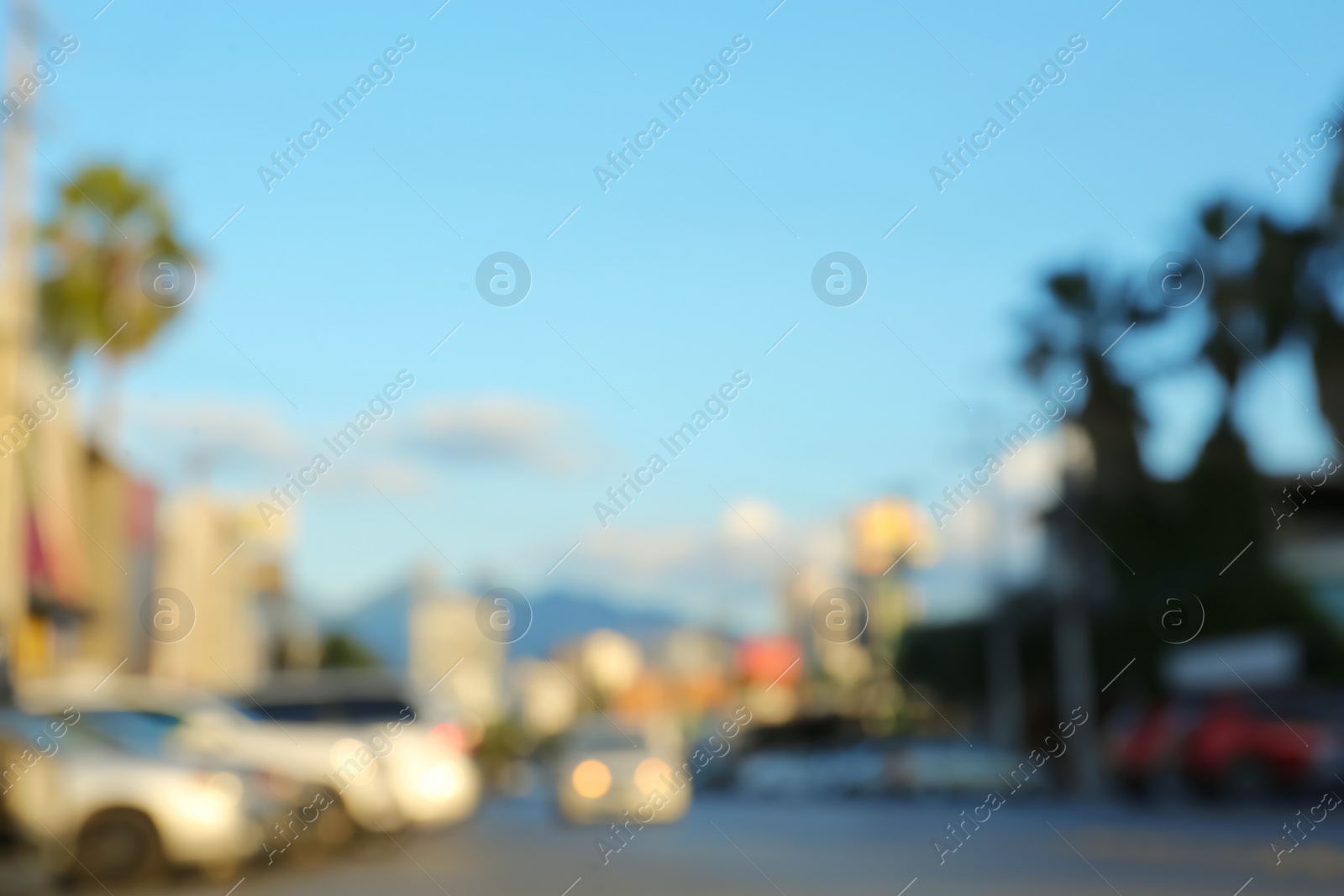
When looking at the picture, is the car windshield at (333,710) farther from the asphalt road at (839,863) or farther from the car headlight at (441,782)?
the asphalt road at (839,863)

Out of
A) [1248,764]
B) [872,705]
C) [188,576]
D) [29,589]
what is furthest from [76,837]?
[872,705]

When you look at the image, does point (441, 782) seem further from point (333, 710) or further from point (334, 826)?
point (334, 826)

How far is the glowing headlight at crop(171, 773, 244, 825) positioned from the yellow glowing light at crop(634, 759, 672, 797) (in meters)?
12.2

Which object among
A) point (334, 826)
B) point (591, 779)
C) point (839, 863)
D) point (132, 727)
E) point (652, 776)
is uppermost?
point (132, 727)

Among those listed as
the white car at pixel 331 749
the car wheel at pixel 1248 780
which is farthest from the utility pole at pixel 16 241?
the car wheel at pixel 1248 780

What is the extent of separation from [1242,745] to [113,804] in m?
16.5

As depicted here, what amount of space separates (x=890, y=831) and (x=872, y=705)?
66.9 metres

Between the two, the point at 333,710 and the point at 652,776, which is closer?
the point at 333,710

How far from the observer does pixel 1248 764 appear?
24.6 m

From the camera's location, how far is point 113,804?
1427 cm

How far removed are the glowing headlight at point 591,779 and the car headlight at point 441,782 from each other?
466cm

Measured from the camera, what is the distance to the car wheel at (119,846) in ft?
46.7

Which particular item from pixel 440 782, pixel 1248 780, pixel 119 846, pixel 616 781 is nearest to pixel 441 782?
pixel 440 782

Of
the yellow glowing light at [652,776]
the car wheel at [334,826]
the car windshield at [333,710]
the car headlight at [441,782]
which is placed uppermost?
the car windshield at [333,710]
